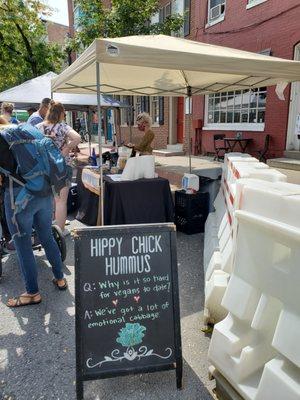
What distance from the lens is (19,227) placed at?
9.91ft

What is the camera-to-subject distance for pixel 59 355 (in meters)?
2.62

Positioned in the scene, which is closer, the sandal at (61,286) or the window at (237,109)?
the sandal at (61,286)

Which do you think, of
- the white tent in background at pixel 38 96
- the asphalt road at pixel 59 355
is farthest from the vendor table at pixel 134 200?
the white tent in background at pixel 38 96

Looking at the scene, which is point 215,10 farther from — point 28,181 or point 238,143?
Result: point 28,181

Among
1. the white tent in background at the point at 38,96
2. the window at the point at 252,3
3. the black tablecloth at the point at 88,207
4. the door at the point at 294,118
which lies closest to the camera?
the black tablecloth at the point at 88,207

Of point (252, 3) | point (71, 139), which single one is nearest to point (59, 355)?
point (71, 139)

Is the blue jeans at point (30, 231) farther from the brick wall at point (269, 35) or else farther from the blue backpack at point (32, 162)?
the brick wall at point (269, 35)

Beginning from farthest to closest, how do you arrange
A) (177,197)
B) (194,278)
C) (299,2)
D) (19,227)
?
1. (299,2)
2. (177,197)
3. (194,278)
4. (19,227)

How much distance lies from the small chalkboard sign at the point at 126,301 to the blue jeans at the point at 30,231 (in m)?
1.01

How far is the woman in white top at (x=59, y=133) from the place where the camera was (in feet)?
14.2

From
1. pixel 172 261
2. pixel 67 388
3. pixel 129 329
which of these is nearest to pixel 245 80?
pixel 172 261

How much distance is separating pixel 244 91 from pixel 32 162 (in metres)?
8.97

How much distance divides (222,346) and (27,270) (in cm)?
195

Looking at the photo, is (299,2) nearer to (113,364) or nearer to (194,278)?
(194,278)
